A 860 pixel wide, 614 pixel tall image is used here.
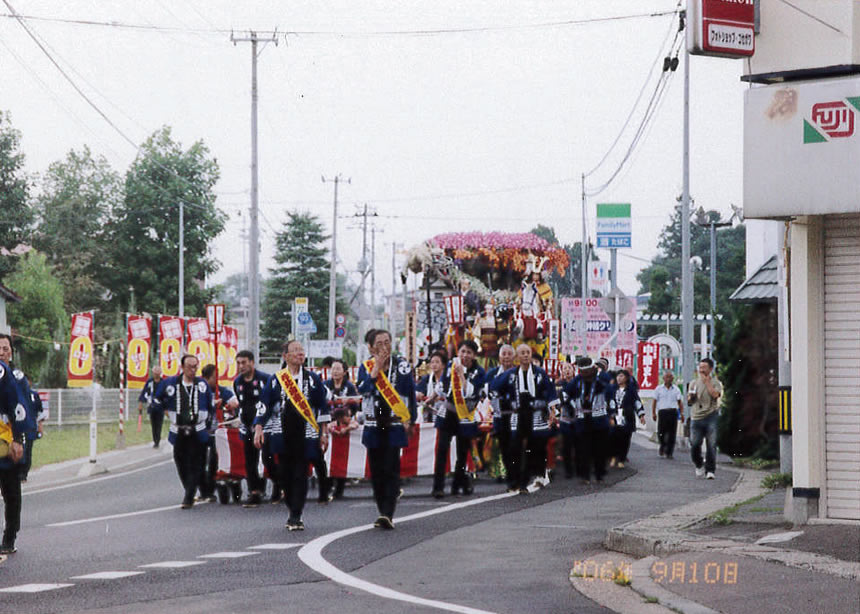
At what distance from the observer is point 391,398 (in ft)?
45.6

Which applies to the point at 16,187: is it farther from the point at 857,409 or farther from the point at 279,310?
the point at 857,409

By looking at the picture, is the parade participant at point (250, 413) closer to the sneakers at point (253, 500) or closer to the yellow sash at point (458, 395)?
the sneakers at point (253, 500)

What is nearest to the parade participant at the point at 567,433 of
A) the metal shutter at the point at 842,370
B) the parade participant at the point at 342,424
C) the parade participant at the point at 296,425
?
the parade participant at the point at 342,424

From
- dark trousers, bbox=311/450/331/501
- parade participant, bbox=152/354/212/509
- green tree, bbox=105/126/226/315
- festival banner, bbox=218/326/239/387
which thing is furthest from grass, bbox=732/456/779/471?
green tree, bbox=105/126/226/315

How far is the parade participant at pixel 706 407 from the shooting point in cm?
2050

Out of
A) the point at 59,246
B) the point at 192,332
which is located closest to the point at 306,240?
the point at 59,246

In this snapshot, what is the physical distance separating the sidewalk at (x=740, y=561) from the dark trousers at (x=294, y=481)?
3007 mm

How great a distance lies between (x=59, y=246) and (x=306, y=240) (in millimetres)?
22002

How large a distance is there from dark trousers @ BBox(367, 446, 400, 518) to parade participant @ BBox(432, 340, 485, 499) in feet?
12.5

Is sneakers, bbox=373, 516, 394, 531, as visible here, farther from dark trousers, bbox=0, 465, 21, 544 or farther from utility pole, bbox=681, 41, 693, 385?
utility pole, bbox=681, 41, 693, 385

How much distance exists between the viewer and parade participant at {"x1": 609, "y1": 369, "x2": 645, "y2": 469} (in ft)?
77.0

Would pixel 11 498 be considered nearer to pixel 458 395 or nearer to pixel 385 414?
pixel 385 414

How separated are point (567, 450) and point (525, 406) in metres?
4.42

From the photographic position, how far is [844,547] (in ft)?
34.8
